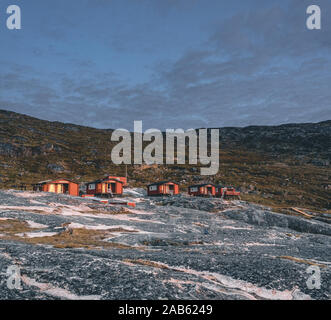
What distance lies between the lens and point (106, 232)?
29766 millimetres

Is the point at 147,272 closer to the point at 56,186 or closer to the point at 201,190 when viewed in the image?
the point at 56,186

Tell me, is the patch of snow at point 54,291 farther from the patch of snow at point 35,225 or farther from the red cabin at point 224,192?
the red cabin at point 224,192

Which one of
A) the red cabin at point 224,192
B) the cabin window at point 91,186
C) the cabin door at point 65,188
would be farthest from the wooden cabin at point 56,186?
the red cabin at point 224,192

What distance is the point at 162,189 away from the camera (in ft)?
253

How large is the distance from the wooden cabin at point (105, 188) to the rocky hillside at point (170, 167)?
26.7 metres

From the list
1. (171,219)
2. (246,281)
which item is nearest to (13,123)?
(171,219)

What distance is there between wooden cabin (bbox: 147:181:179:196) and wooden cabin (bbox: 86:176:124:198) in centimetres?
933

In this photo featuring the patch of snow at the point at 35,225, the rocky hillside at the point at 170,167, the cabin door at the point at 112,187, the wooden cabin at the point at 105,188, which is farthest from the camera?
the rocky hillside at the point at 170,167

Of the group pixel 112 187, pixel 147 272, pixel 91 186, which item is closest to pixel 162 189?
pixel 112 187

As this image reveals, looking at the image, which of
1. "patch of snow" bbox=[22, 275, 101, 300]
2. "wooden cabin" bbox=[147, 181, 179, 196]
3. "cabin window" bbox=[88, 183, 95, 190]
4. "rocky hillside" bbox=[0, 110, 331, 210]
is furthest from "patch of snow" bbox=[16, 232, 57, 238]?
"rocky hillside" bbox=[0, 110, 331, 210]

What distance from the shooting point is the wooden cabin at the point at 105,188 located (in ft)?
234

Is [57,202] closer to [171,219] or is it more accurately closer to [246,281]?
[171,219]

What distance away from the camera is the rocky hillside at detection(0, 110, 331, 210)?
99750mm
